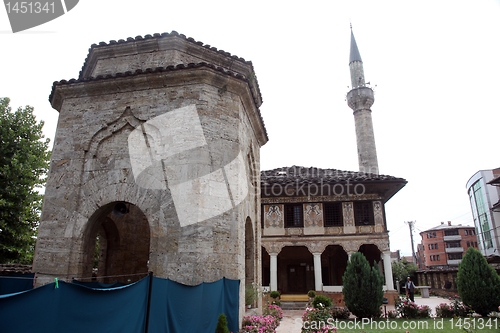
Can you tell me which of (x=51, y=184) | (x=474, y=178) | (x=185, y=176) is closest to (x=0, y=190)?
(x=51, y=184)

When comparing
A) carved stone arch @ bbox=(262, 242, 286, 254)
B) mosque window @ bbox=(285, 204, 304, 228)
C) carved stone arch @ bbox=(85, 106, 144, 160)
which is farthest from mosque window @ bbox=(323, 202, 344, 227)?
carved stone arch @ bbox=(85, 106, 144, 160)

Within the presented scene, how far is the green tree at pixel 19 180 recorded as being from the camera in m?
11.0

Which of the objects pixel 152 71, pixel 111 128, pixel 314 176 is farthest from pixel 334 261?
pixel 152 71

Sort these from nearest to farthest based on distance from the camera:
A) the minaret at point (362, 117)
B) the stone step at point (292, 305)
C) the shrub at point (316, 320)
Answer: the shrub at point (316, 320)
the stone step at point (292, 305)
the minaret at point (362, 117)

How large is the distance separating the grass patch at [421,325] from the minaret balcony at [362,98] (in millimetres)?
17615

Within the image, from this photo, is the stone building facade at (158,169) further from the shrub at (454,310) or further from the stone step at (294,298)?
the stone step at (294,298)

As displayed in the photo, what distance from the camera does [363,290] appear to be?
36.4 ft

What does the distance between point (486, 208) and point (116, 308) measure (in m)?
39.8

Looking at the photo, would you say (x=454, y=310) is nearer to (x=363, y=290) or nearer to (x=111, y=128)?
(x=363, y=290)

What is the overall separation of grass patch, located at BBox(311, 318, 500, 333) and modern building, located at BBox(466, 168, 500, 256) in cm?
2680

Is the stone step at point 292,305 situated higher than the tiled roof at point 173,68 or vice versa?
the tiled roof at point 173,68

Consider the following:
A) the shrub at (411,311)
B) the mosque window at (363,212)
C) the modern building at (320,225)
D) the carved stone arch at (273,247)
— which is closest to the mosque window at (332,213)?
the modern building at (320,225)

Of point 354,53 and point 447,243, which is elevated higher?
point 354,53

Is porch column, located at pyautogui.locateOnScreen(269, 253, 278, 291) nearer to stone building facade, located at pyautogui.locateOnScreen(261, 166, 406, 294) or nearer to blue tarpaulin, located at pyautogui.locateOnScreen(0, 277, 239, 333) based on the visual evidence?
stone building facade, located at pyautogui.locateOnScreen(261, 166, 406, 294)
